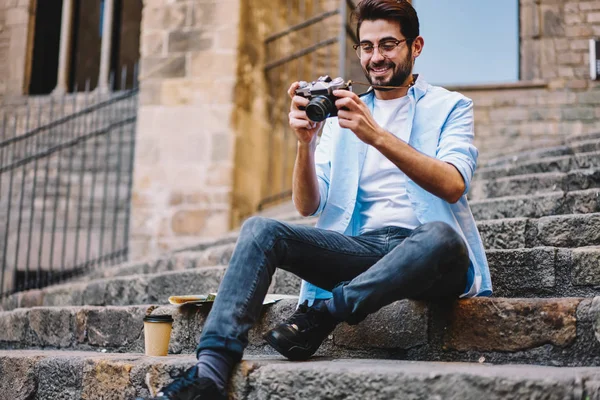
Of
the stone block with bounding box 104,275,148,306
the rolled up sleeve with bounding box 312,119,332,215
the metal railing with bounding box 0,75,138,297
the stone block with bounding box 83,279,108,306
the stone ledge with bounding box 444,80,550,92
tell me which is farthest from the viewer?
the stone ledge with bounding box 444,80,550,92

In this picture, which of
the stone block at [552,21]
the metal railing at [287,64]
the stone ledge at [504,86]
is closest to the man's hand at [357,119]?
the metal railing at [287,64]

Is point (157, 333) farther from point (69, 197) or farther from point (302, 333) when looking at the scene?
point (69, 197)

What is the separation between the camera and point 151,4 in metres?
6.05

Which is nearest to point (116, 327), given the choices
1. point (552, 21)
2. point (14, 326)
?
point (14, 326)

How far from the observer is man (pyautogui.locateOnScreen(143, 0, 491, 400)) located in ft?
6.70

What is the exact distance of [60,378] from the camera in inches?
104

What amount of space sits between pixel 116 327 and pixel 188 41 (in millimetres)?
3338

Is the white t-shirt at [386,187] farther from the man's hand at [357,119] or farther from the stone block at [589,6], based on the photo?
the stone block at [589,6]

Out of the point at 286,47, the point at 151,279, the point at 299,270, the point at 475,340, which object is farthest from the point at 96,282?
the point at 286,47

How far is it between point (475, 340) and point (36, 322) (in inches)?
90.2

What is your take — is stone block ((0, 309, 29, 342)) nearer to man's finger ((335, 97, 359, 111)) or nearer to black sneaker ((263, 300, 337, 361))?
black sneaker ((263, 300, 337, 361))

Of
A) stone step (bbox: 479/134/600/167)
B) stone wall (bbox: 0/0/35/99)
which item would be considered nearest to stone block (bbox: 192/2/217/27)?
stone step (bbox: 479/134/600/167)

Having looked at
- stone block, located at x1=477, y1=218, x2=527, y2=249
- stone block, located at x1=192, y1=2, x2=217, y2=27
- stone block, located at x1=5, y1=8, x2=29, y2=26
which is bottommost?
stone block, located at x1=477, y1=218, x2=527, y2=249

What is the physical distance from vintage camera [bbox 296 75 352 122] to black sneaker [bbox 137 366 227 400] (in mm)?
835
